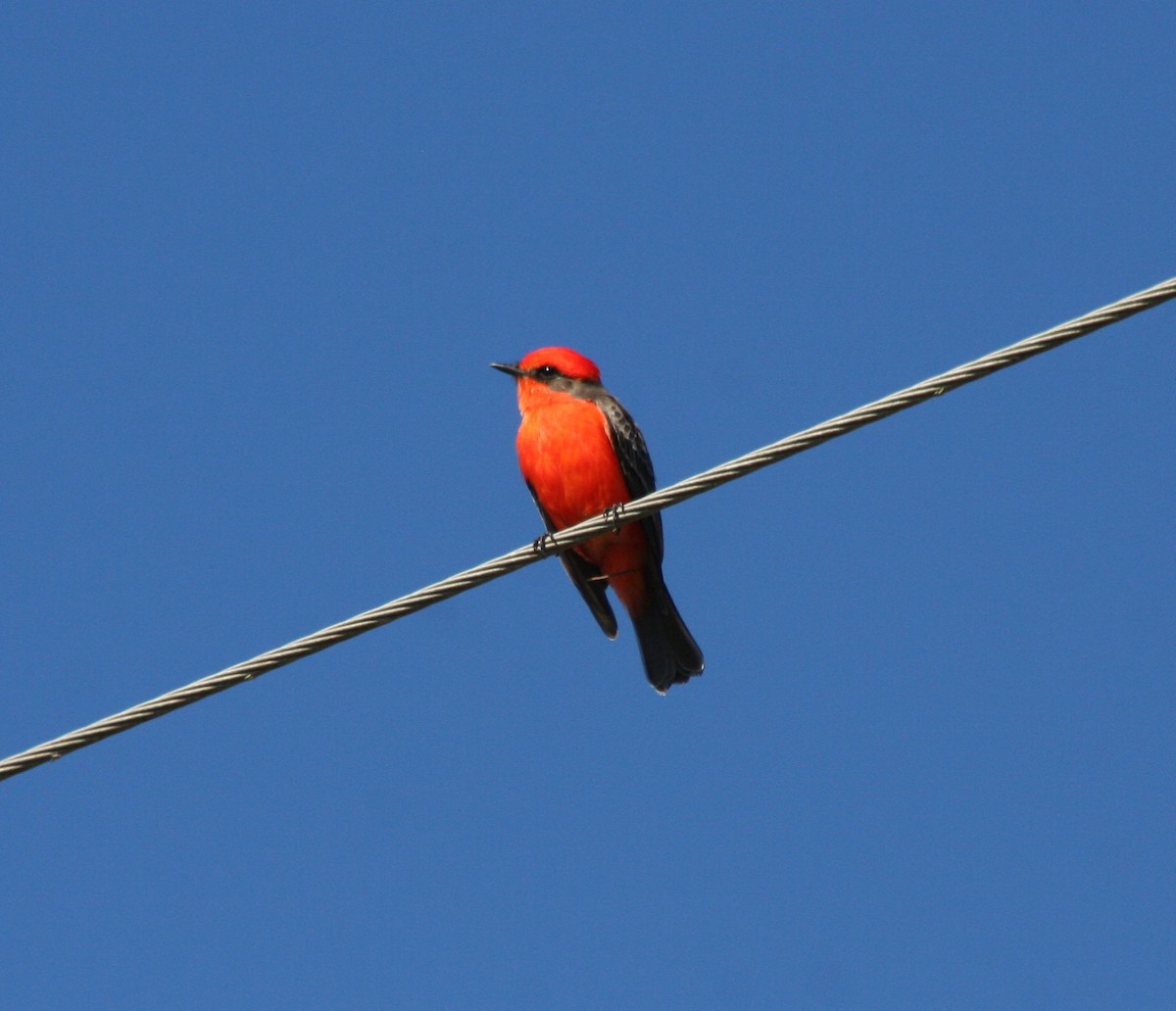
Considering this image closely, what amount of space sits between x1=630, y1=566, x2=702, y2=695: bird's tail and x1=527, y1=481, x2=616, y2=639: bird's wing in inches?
7.1

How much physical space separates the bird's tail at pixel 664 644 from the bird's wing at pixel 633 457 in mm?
173

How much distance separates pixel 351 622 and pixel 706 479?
1.16m

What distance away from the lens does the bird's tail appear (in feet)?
27.6

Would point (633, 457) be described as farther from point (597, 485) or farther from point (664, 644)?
point (664, 644)

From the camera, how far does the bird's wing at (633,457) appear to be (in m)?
8.16

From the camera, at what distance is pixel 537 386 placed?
28.0 feet

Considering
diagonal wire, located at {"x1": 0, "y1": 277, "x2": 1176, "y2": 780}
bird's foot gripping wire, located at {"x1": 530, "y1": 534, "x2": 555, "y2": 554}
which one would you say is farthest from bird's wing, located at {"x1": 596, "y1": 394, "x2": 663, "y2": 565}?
diagonal wire, located at {"x1": 0, "y1": 277, "x2": 1176, "y2": 780}

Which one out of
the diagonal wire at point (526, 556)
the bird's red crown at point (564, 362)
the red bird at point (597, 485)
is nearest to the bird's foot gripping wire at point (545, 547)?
the diagonal wire at point (526, 556)

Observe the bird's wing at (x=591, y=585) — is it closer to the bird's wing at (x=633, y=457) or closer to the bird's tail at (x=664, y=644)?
the bird's tail at (x=664, y=644)

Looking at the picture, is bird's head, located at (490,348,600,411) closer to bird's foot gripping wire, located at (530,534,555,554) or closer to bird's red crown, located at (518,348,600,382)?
bird's red crown, located at (518,348,600,382)

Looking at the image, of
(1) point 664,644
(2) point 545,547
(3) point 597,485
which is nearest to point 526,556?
(2) point 545,547

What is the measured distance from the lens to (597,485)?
8.12 metres

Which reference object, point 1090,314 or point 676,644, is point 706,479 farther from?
point 676,644

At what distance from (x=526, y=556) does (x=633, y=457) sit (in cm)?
292
